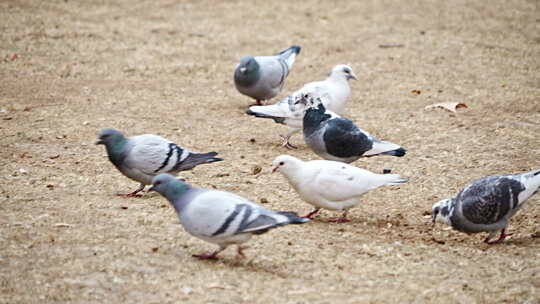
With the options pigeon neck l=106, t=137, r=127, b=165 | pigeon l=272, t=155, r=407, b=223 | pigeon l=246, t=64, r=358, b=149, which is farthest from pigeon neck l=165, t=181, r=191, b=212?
pigeon l=246, t=64, r=358, b=149

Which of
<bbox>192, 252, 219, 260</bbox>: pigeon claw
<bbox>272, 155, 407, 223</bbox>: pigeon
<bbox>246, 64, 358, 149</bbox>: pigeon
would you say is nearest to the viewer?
<bbox>192, 252, 219, 260</bbox>: pigeon claw

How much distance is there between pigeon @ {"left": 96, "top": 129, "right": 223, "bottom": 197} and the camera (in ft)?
17.7

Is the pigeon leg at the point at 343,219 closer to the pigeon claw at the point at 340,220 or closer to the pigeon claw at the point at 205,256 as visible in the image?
the pigeon claw at the point at 340,220

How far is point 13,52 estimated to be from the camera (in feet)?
32.7

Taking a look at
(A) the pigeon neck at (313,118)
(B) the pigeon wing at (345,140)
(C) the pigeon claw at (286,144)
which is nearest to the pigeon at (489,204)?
(B) the pigeon wing at (345,140)

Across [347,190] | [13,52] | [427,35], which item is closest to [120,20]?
[13,52]

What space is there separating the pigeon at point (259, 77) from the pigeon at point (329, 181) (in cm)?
299

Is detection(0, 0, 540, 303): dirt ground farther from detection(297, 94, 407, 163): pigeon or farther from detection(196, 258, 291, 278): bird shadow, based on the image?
detection(297, 94, 407, 163): pigeon

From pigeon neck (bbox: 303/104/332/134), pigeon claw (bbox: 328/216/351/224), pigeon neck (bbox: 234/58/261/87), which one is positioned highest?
pigeon neck (bbox: 303/104/332/134)

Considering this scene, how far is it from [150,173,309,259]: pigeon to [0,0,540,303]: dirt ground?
244mm

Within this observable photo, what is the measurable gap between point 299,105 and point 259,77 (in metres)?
1.33

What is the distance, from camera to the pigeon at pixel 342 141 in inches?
231

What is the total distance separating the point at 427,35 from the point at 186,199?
7.66 metres

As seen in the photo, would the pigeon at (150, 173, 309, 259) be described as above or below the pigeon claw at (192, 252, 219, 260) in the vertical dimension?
above
